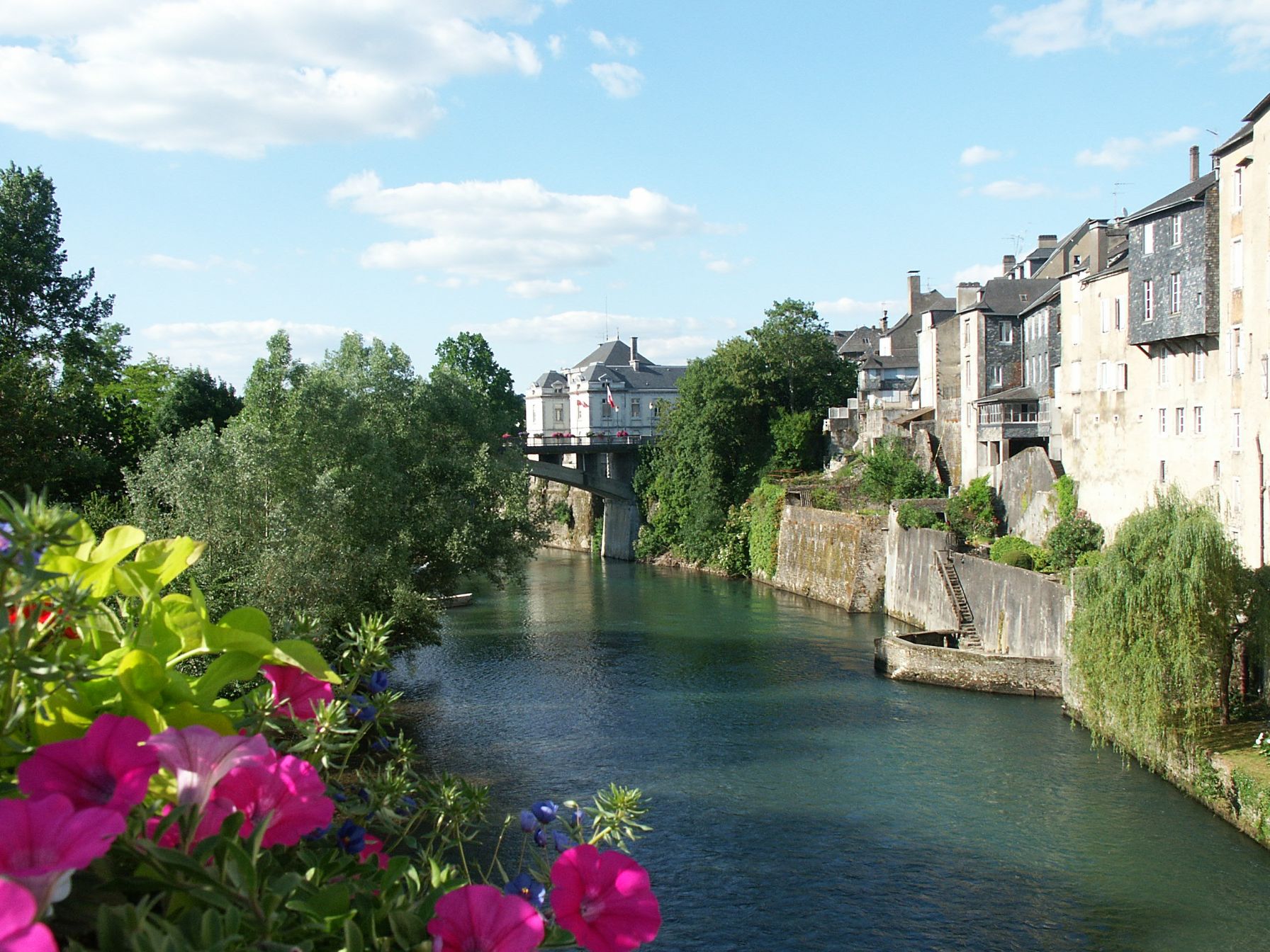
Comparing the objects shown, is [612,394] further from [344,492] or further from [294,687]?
[294,687]

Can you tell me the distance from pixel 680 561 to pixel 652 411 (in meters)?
38.1

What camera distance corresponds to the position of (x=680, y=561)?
204 feet

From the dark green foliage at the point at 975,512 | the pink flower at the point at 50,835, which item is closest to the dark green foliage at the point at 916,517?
the dark green foliage at the point at 975,512

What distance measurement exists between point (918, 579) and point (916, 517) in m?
3.63

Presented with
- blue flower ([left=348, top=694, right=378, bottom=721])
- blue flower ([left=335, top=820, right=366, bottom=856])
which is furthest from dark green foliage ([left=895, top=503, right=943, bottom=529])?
blue flower ([left=335, top=820, right=366, bottom=856])

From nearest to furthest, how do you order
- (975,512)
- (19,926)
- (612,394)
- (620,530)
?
1. (19,926)
2. (975,512)
3. (620,530)
4. (612,394)

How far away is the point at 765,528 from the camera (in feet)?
179

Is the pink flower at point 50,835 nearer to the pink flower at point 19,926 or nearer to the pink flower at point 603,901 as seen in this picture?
the pink flower at point 19,926

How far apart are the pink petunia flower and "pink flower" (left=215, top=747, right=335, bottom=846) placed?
372 millimetres

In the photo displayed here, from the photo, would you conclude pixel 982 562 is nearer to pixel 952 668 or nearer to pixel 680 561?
pixel 952 668

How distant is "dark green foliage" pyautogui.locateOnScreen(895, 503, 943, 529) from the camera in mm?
42844

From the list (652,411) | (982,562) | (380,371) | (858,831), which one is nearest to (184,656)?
(858,831)

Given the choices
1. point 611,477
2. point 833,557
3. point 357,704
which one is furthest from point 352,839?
point 611,477

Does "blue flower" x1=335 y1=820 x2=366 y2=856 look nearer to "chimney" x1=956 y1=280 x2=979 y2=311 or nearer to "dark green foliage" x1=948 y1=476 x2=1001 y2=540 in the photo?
"dark green foliage" x1=948 y1=476 x2=1001 y2=540
